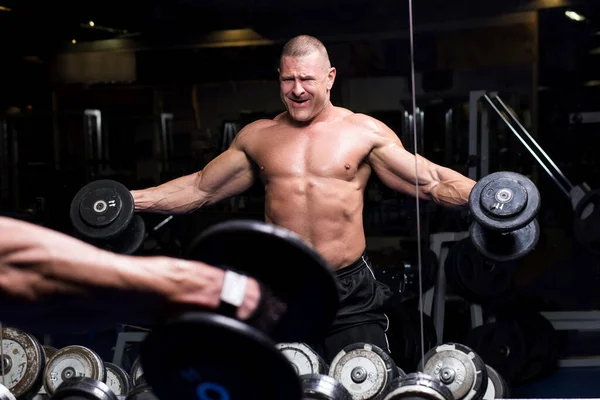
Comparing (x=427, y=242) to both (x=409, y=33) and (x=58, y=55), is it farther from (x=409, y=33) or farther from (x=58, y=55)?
(x=58, y=55)

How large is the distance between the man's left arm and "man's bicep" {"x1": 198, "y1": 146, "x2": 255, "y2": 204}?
38 centimetres

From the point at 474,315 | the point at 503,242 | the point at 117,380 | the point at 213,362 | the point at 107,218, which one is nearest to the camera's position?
the point at 213,362

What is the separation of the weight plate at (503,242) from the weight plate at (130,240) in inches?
39.5

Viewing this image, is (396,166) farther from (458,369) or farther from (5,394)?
(5,394)

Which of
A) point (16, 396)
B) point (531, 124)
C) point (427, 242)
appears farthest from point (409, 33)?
point (16, 396)

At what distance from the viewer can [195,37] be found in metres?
2.62

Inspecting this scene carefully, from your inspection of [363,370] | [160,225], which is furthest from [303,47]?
[363,370]

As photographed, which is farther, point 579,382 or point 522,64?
point 579,382

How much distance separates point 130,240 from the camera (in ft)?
8.31

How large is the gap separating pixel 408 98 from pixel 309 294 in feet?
3.73

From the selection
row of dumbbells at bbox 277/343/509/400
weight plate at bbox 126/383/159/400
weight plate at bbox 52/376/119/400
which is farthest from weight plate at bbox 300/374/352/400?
weight plate at bbox 52/376/119/400

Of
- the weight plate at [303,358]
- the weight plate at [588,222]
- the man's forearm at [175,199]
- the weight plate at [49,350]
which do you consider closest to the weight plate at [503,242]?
the weight plate at [588,222]

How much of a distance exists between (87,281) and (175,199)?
3.97 feet

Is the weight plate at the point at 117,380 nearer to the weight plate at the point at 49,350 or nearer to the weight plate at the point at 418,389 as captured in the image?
the weight plate at the point at 49,350
